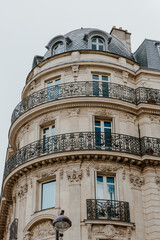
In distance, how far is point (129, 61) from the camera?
73.9 ft

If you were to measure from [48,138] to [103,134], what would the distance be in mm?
2415

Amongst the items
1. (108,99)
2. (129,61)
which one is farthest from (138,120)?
(129,61)

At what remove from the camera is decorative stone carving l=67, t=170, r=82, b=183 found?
59.5 feet

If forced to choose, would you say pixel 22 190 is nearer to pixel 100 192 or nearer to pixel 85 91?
pixel 100 192

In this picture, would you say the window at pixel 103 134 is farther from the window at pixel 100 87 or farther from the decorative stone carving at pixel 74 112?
the window at pixel 100 87

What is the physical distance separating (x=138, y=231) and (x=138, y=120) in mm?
5408

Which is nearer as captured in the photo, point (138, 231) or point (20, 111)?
point (138, 231)

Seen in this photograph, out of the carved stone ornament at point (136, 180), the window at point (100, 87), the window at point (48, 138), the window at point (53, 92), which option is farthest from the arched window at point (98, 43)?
the carved stone ornament at point (136, 180)

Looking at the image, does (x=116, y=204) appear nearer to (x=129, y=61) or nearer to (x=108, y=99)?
(x=108, y=99)

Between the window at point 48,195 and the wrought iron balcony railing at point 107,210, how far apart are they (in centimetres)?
173

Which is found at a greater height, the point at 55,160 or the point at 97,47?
the point at 97,47

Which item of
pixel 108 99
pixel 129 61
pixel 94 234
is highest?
pixel 129 61

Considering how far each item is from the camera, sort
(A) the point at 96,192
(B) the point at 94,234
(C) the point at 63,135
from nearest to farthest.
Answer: (B) the point at 94,234 → (A) the point at 96,192 → (C) the point at 63,135

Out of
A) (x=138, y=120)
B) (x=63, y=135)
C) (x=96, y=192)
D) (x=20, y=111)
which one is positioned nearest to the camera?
(x=96, y=192)
